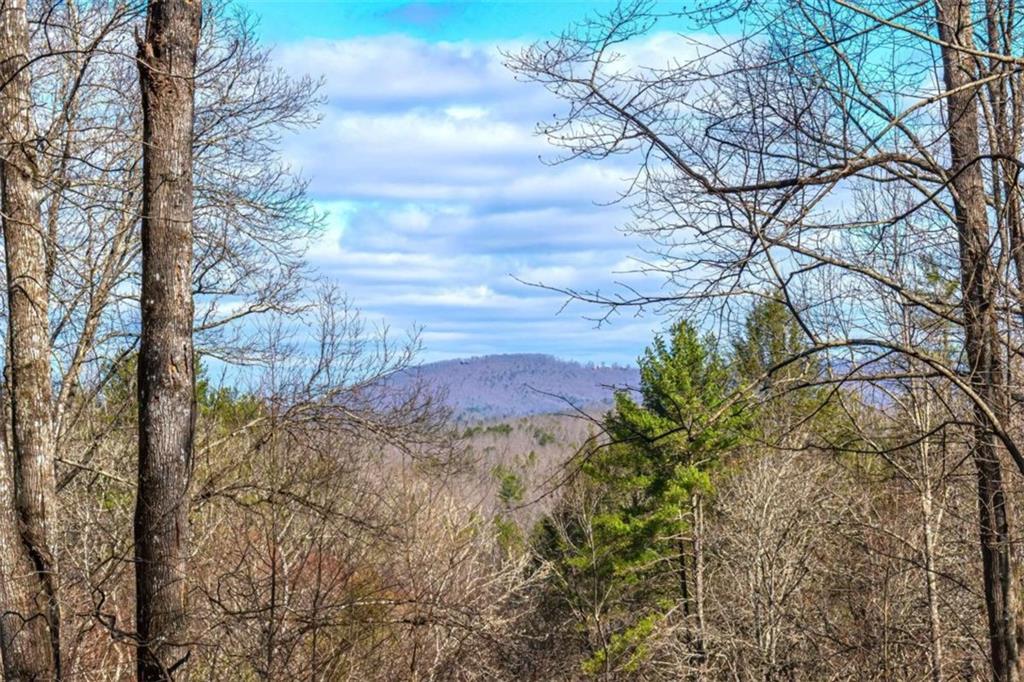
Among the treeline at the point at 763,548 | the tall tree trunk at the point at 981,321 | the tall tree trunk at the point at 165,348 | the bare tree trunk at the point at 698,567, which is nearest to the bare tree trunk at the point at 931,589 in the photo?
the treeline at the point at 763,548

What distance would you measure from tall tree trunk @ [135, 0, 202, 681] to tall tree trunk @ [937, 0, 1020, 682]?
420 centimetres

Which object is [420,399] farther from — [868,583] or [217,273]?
[868,583]

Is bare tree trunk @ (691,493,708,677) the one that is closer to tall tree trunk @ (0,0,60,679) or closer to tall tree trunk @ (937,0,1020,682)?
tall tree trunk @ (937,0,1020,682)

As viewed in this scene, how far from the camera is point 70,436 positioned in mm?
10398

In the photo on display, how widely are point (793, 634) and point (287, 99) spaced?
1332 cm

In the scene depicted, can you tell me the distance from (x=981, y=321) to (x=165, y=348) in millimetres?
4836

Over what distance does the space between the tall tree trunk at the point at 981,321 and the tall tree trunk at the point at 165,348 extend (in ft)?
13.8

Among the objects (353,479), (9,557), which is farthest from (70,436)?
(9,557)

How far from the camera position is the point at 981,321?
6.20 metres

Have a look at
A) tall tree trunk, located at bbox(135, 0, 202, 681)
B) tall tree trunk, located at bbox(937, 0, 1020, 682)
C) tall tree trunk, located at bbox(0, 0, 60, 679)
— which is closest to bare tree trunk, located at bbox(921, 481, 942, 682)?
tall tree trunk, located at bbox(937, 0, 1020, 682)

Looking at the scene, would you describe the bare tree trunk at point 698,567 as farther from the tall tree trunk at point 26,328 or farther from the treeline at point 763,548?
the tall tree trunk at point 26,328

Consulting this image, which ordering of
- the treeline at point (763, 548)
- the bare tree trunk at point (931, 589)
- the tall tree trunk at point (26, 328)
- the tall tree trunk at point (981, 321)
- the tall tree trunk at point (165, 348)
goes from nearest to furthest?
the tall tree trunk at point (165, 348), the tall tree trunk at point (981, 321), the tall tree trunk at point (26, 328), the bare tree trunk at point (931, 589), the treeline at point (763, 548)

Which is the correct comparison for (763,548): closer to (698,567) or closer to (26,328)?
(698,567)

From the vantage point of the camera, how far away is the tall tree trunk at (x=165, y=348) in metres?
5.12
